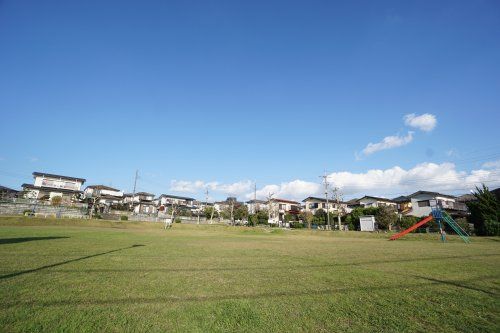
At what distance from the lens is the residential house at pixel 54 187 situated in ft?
199

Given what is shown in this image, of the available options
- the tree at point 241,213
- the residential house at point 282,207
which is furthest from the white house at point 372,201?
the tree at point 241,213

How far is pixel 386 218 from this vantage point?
145ft

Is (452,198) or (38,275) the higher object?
(452,198)

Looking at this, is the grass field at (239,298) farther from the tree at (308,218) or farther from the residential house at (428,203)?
the residential house at (428,203)

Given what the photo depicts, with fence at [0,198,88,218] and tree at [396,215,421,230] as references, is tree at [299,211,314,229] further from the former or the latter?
fence at [0,198,88,218]

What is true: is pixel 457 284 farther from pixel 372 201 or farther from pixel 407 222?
pixel 372 201

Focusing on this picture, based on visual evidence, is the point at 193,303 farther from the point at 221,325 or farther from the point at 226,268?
the point at 226,268

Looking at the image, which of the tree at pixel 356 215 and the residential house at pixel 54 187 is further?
the residential house at pixel 54 187

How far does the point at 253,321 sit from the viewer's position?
3.88 metres

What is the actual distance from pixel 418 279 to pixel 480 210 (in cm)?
3515

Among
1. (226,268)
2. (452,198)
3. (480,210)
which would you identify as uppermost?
(452,198)

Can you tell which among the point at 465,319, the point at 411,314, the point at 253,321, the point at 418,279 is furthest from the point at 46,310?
the point at 418,279

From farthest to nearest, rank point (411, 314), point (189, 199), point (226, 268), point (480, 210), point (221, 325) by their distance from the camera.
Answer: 1. point (189, 199)
2. point (480, 210)
3. point (226, 268)
4. point (411, 314)
5. point (221, 325)

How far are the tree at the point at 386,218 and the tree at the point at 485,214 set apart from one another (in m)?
11.7
